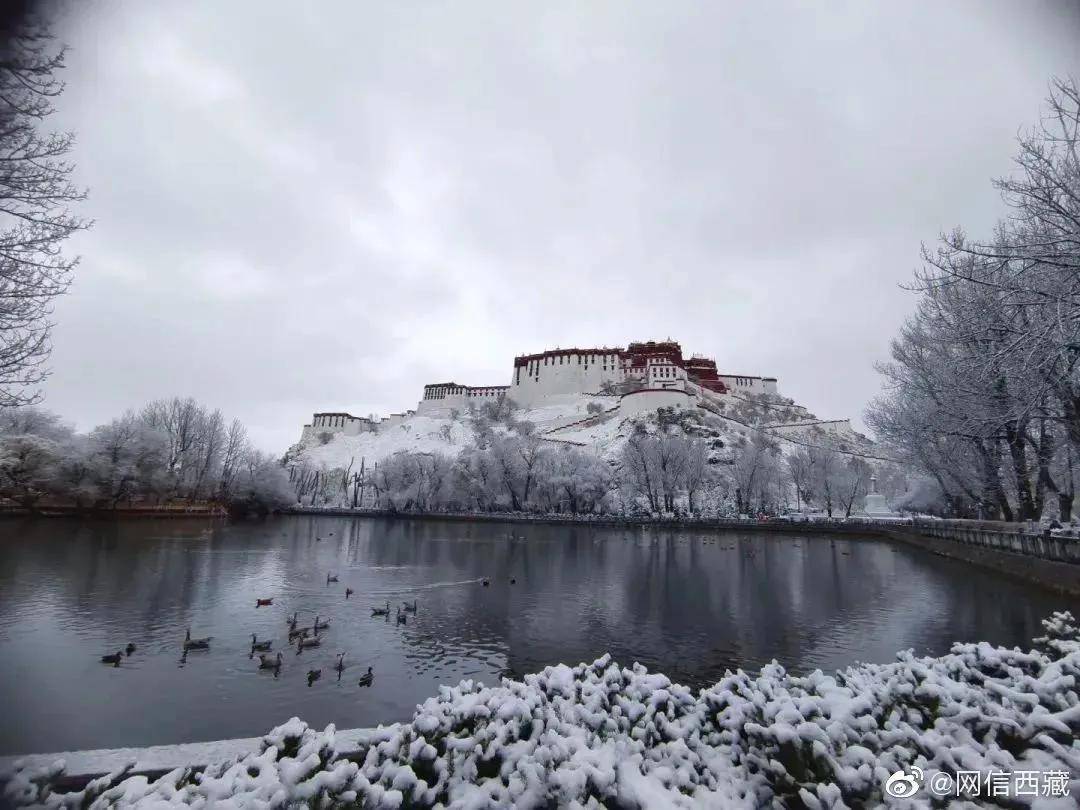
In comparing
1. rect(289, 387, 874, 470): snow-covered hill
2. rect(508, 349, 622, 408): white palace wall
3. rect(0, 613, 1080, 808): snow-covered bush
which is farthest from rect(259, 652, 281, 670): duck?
rect(508, 349, 622, 408): white palace wall

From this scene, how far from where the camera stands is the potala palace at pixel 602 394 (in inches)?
4053

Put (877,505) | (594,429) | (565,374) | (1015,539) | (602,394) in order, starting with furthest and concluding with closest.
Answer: (565,374), (602,394), (594,429), (877,505), (1015,539)

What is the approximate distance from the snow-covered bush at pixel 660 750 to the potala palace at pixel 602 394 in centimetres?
9013

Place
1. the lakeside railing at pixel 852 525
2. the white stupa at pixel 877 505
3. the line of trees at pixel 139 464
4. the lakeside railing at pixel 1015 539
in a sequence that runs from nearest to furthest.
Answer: the lakeside railing at pixel 1015 539, the lakeside railing at pixel 852 525, the line of trees at pixel 139 464, the white stupa at pixel 877 505

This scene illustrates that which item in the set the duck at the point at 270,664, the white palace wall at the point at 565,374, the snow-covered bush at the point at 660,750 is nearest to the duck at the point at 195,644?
the duck at the point at 270,664

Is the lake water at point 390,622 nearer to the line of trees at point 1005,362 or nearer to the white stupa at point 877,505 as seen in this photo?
the line of trees at point 1005,362

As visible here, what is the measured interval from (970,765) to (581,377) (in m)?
115

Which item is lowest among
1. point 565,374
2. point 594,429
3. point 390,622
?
point 390,622

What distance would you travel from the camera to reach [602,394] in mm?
113312

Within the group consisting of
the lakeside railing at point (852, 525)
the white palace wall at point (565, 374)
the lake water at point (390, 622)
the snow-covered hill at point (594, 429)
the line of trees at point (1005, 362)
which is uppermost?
the white palace wall at point (565, 374)

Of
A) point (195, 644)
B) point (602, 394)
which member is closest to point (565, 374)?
point (602, 394)

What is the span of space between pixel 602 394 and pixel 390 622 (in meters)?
98.6

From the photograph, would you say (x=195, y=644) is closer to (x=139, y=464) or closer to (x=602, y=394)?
(x=139, y=464)

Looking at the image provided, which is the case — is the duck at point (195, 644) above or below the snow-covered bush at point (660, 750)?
below
